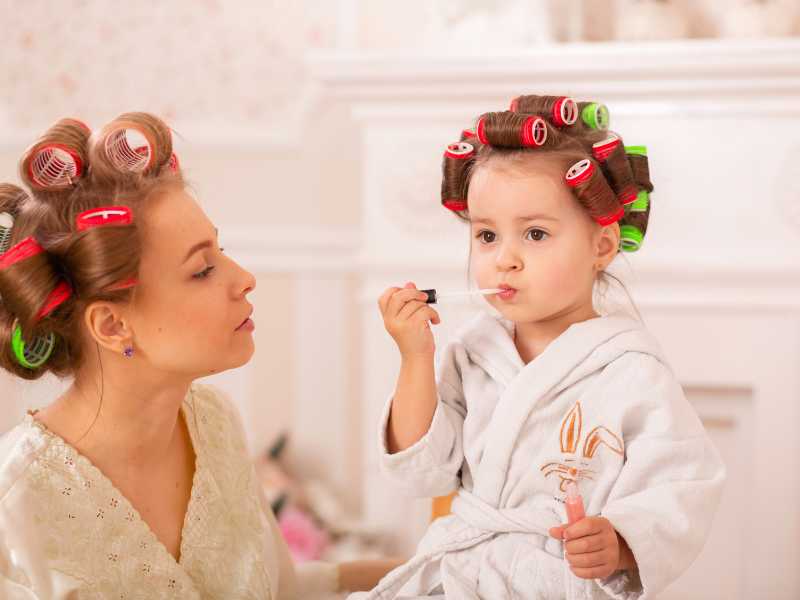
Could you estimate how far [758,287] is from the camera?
7.24 feet

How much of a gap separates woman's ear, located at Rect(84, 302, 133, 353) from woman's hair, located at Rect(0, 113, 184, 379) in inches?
0.5

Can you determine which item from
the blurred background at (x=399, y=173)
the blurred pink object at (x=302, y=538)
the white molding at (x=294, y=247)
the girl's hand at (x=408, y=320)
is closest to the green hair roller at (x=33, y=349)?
the girl's hand at (x=408, y=320)

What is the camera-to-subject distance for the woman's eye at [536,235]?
4.15ft

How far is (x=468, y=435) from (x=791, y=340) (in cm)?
116

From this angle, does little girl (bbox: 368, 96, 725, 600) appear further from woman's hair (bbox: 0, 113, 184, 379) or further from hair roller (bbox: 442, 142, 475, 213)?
woman's hair (bbox: 0, 113, 184, 379)

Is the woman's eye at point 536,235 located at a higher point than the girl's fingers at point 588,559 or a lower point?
higher

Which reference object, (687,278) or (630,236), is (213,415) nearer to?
(630,236)

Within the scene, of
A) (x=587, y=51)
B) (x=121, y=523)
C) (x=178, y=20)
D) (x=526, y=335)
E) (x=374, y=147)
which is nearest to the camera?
(x=121, y=523)

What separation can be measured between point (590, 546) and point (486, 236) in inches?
16.2

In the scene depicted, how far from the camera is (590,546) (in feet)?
3.59

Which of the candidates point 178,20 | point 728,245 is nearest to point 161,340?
point 728,245

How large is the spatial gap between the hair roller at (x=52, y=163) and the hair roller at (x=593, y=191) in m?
0.59

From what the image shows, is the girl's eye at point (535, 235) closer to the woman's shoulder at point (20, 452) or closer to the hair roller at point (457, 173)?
the hair roller at point (457, 173)

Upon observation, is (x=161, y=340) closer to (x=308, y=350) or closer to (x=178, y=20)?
(x=308, y=350)
